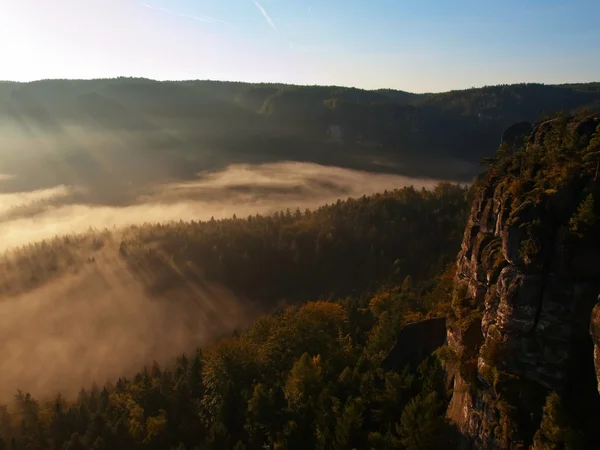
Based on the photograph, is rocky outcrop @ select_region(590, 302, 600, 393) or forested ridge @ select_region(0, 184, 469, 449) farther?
forested ridge @ select_region(0, 184, 469, 449)

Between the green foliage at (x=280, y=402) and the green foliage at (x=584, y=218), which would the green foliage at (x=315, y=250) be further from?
the green foliage at (x=584, y=218)

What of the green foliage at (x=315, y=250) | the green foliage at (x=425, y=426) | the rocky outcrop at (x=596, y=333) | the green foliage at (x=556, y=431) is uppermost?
the rocky outcrop at (x=596, y=333)

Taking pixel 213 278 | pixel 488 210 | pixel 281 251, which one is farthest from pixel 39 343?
pixel 488 210

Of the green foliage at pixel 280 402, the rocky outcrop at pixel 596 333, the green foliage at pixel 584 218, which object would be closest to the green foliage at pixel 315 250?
the green foliage at pixel 280 402

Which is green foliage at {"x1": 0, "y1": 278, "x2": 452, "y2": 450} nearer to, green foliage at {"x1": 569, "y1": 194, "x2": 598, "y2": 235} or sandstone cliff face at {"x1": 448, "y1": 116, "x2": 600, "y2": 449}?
sandstone cliff face at {"x1": 448, "y1": 116, "x2": 600, "y2": 449}

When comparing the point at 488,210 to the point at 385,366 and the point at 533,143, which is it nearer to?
the point at 533,143

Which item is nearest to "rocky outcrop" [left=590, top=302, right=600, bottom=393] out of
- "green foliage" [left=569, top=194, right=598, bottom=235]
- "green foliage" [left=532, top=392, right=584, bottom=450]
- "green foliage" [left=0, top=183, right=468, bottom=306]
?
"green foliage" [left=532, top=392, right=584, bottom=450]

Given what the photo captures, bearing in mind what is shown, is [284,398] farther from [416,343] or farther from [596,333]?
[596,333]
